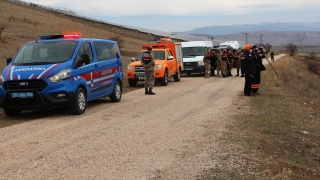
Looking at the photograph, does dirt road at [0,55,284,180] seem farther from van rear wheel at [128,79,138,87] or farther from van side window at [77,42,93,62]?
van rear wheel at [128,79,138,87]

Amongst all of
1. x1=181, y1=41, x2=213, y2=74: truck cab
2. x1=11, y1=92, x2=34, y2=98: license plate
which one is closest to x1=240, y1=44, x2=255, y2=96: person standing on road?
x1=11, y1=92, x2=34, y2=98: license plate

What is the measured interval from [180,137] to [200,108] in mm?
3884

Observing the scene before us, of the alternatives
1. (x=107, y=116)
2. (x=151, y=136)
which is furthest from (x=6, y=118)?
(x=151, y=136)

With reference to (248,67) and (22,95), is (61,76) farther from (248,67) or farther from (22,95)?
(248,67)

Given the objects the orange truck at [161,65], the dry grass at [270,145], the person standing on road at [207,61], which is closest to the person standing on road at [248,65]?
the dry grass at [270,145]

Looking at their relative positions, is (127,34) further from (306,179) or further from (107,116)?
(306,179)

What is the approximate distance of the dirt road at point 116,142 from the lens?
5812 mm

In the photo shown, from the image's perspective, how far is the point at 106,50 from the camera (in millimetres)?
12781

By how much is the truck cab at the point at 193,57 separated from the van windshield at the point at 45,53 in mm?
15829

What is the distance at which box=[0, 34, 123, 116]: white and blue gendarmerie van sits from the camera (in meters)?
9.93

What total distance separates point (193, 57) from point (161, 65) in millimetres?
7797

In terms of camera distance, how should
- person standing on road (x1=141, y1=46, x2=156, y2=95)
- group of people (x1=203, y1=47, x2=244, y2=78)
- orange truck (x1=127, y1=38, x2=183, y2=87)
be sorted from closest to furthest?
person standing on road (x1=141, y1=46, x2=156, y2=95), orange truck (x1=127, y1=38, x2=183, y2=87), group of people (x1=203, y1=47, x2=244, y2=78)

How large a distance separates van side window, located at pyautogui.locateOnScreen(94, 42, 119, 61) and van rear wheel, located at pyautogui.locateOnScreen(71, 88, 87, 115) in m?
1.60

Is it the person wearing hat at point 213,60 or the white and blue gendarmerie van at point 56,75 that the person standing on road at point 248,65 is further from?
the person wearing hat at point 213,60
